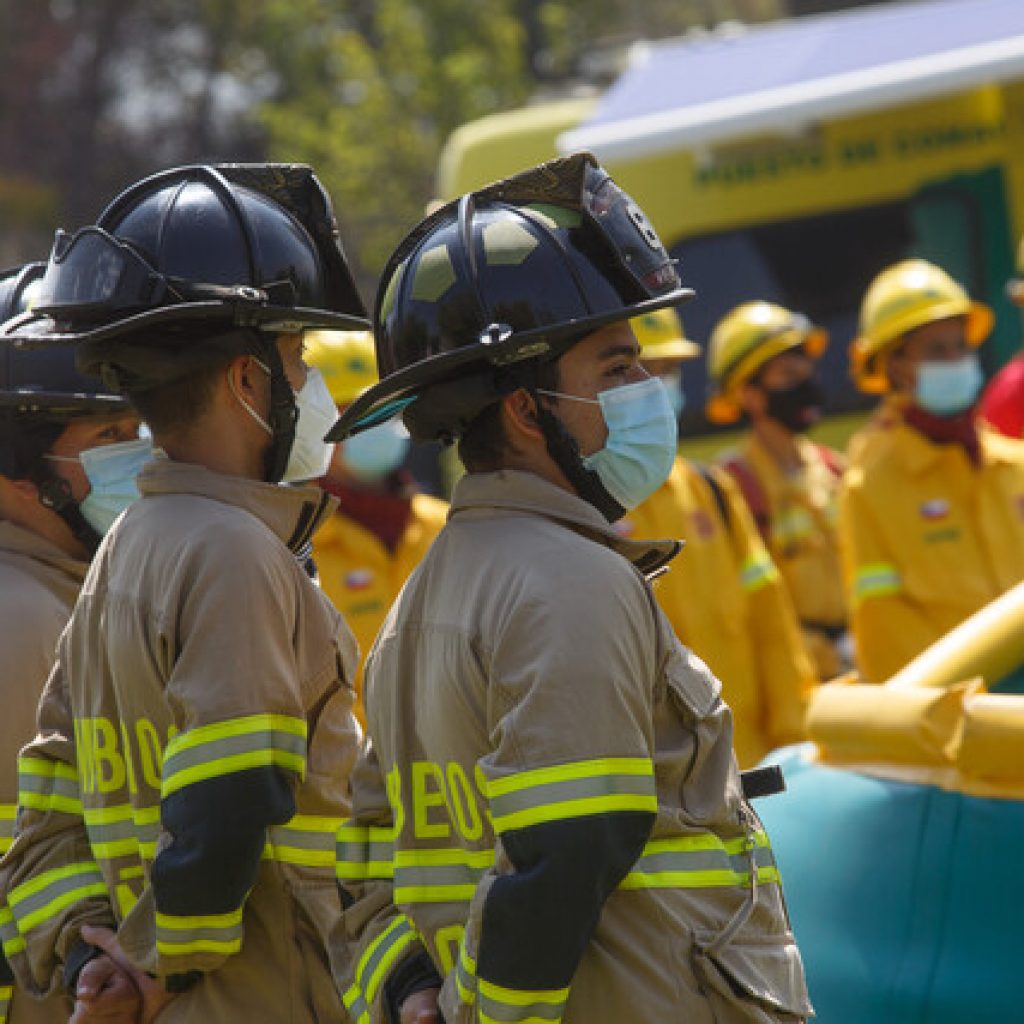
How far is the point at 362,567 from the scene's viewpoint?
6590 millimetres

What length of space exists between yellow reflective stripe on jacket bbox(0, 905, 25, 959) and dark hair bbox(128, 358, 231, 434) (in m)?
0.85

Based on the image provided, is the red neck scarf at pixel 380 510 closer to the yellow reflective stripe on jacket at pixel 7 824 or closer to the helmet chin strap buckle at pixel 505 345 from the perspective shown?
the yellow reflective stripe on jacket at pixel 7 824

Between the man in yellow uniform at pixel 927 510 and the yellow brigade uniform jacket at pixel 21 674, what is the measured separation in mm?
3514

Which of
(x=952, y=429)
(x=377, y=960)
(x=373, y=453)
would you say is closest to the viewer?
(x=377, y=960)

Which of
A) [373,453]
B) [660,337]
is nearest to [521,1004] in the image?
[373,453]

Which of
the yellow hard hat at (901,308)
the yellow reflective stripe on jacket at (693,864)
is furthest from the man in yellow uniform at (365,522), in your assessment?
the yellow reflective stripe on jacket at (693,864)

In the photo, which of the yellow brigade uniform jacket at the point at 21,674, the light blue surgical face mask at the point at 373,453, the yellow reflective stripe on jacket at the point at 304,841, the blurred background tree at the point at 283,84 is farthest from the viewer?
the blurred background tree at the point at 283,84

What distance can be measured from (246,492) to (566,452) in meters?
0.59

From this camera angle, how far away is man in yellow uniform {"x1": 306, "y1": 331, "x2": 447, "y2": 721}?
21.5ft

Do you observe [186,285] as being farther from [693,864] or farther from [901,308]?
[901,308]

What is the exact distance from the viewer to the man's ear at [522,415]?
2.95 metres

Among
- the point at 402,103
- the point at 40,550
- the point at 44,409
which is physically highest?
the point at 44,409

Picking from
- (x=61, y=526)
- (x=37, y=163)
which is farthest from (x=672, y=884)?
(x=37, y=163)

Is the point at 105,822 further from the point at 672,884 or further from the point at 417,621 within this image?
the point at 672,884
